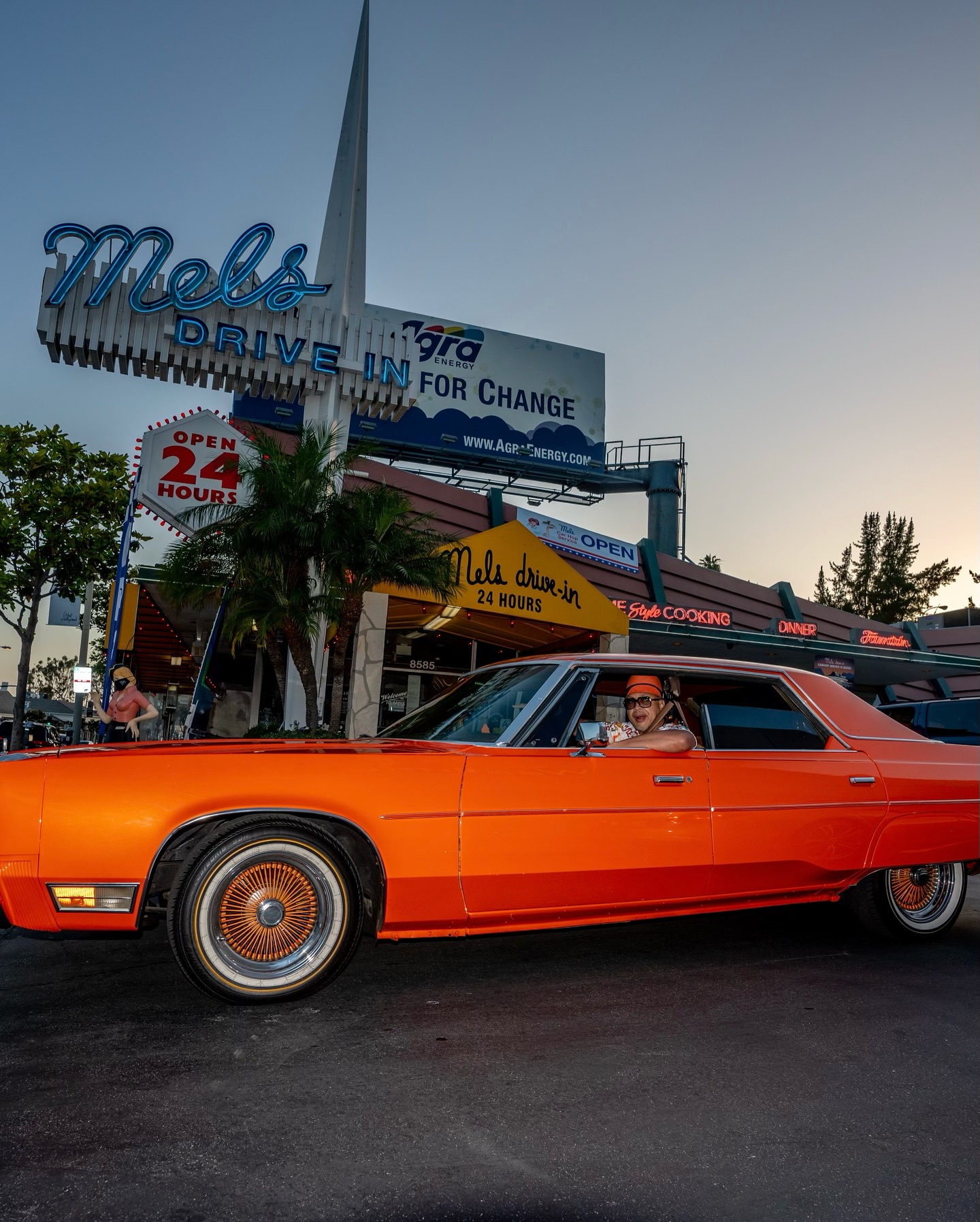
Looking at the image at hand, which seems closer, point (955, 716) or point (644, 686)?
point (644, 686)

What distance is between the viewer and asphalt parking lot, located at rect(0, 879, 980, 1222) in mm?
2129

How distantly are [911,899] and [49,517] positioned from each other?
2603cm

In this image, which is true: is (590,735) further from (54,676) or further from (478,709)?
(54,676)

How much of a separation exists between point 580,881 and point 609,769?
52 cm

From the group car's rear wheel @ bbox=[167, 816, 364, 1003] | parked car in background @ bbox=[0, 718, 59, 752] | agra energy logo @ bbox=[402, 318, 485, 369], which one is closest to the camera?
car's rear wheel @ bbox=[167, 816, 364, 1003]

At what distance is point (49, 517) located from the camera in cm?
2556

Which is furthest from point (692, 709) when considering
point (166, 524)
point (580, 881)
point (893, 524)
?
point (893, 524)

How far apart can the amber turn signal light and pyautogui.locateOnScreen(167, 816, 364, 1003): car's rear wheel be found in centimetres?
16

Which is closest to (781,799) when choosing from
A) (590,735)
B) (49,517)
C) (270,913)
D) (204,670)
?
(590,735)

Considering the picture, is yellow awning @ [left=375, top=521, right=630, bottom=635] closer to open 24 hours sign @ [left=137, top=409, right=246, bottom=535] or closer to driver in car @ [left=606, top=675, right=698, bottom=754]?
open 24 hours sign @ [left=137, top=409, right=246, bottom=535]

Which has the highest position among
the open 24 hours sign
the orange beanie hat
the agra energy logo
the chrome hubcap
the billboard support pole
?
the agra energy logo

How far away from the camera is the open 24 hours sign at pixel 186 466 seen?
13500 mm

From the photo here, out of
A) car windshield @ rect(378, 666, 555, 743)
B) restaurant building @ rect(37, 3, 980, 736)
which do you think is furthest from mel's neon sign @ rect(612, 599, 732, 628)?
car windshield @ rect(378, 666, 555, 743)

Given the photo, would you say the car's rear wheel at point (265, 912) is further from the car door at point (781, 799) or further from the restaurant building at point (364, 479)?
the restaurant building at point (364, 479)
